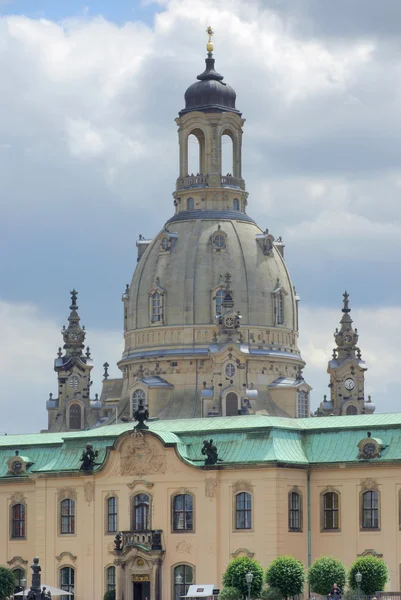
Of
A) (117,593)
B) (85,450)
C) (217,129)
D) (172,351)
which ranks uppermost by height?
(217,129)

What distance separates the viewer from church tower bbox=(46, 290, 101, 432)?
180m

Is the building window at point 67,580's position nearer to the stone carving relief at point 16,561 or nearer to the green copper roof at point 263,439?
the stone carving relief at point 16,561

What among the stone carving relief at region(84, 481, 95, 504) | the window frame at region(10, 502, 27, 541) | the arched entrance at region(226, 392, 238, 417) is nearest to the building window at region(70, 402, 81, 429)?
the arched entrance at region(226, 392, 238, 417)

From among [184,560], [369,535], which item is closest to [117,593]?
[184,560]

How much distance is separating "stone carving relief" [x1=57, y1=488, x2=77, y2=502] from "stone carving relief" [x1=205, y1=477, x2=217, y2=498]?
10.4 m

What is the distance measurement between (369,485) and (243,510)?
7.68 m

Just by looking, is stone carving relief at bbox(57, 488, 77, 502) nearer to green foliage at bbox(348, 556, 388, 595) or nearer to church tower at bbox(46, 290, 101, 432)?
green foliage at bbox(348, 556, 388, 595)

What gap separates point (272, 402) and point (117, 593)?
1490 inches

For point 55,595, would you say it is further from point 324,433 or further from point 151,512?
point 324,433

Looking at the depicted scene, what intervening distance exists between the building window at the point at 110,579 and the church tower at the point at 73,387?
39.1 m

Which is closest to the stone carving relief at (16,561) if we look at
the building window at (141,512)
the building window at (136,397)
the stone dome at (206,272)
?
→ the building window at (141,512)

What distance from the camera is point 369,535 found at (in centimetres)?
13325

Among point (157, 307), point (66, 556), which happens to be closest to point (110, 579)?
point (66, 556)

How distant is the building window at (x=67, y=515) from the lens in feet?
467
